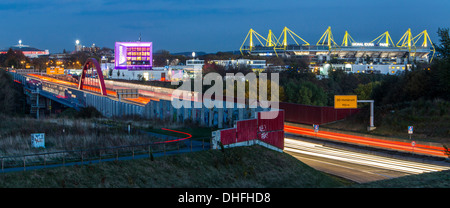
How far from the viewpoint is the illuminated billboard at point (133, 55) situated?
4690 inches

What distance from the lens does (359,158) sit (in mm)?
27828

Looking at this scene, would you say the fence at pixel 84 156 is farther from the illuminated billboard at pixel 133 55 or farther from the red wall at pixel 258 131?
the illuminated billboard at pixel 133 55

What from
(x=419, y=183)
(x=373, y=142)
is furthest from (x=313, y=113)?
(x=419, y=183)

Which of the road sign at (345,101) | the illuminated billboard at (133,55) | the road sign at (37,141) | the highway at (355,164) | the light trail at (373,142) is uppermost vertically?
the illuminated billboard at (133,55)

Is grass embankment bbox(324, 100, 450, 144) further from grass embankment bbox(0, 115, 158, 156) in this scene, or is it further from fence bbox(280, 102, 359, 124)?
grass embankment bbox(0, 115, 158, 156)

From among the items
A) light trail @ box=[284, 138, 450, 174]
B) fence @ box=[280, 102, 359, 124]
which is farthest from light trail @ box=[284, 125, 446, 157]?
fence @ box=[280, 102, 359, 124]

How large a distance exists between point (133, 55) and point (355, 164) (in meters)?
100

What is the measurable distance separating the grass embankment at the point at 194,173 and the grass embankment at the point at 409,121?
13756mm

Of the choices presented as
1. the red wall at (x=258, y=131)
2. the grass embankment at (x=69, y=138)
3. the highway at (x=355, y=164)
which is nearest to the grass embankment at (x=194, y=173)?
the red wall at (x=258, y=131)

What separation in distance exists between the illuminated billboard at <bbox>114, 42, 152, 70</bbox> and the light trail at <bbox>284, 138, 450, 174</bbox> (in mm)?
91109

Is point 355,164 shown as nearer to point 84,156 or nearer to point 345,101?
point 345,101

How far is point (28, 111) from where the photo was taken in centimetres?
7094
